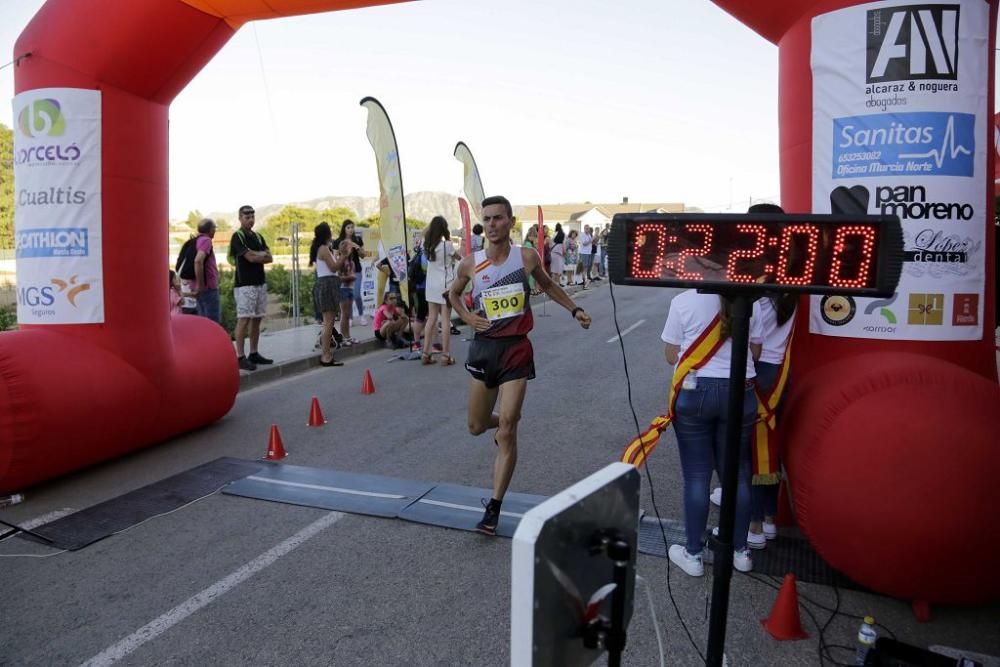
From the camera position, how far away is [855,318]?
4012mm

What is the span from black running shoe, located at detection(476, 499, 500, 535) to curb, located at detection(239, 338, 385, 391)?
17.8ft

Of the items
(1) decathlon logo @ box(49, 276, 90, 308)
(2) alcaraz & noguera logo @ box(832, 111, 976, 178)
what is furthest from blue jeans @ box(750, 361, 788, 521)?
(1) decathlon logo @ box(49, 276, 90, 308)

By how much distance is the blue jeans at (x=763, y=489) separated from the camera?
4.02 m

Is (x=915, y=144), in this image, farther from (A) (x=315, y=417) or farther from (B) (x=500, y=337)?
(A) (x=315, y=417)

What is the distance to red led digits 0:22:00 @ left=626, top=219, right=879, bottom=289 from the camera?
6.58ft

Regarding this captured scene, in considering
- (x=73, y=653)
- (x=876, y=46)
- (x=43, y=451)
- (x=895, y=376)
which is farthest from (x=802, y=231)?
(x=43, y=451)

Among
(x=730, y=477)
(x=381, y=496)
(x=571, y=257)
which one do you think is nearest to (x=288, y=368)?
(x=381, y=496)

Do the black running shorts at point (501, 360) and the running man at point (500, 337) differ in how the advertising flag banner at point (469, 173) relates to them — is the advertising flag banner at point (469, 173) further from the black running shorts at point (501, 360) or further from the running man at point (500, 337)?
the black running shorts at point (501, 360)

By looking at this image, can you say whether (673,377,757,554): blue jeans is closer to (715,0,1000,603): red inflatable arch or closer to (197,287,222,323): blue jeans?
(715,0,1000,603): red inflatable arch

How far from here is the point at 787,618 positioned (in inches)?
125

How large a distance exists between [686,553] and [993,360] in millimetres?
2032

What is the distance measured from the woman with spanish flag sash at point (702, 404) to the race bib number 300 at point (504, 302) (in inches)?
39.0

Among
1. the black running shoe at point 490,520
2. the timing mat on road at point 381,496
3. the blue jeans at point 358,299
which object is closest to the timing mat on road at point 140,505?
the timing mat on road at point 381,496

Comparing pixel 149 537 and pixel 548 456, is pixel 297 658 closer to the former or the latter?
pixel 149 537
